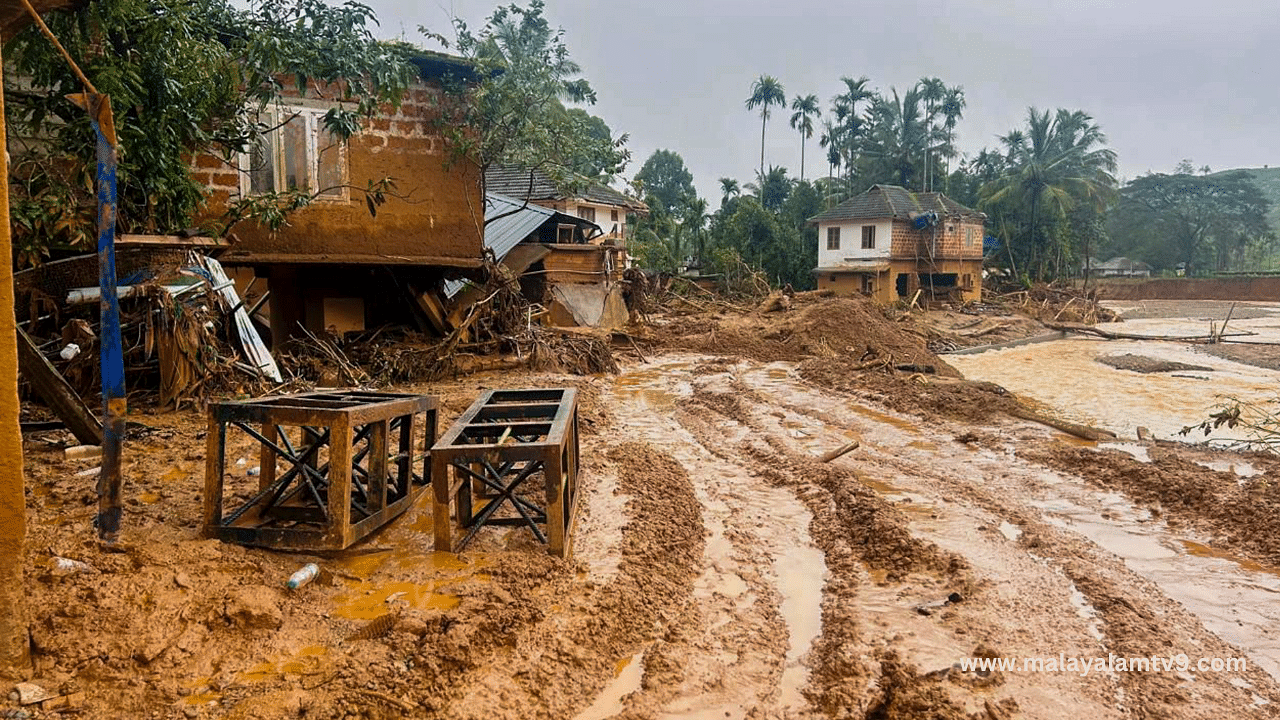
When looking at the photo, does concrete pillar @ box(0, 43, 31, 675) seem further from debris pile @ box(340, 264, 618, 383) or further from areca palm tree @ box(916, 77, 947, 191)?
areca palm tree @ box(916, 77, 947, 191)

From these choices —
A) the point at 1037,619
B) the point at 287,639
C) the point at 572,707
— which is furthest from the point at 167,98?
the point at 1037,619

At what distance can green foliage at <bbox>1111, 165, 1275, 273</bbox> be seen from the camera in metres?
57.0

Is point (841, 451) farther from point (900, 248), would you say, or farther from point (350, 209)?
point (900, 248)

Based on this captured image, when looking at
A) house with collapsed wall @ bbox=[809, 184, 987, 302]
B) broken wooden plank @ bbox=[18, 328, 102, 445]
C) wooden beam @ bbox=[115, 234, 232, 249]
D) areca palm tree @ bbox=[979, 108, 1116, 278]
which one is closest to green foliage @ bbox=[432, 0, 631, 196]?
wooden beam @ bbox=[115, 234, 232, 249]

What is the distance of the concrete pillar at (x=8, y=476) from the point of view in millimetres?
3084

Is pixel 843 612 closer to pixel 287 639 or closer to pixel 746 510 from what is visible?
pixel 746 510

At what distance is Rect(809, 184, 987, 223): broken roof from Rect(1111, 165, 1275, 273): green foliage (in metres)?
27.0

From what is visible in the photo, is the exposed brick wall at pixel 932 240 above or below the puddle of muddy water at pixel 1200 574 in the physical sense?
above

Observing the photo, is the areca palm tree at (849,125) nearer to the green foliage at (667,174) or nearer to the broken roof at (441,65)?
the green foliage at (667,174)

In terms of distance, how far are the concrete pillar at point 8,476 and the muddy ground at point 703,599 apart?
0.72ft

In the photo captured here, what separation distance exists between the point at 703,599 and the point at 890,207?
37117 mm

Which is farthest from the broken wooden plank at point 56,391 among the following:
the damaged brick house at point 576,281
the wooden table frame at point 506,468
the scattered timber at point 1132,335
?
the scattered timber at point 1132,335

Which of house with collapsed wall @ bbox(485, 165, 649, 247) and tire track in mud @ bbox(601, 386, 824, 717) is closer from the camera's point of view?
tire track in mud @ bbox(601, 386, 824, 717)

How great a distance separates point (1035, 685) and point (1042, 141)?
190 feet
